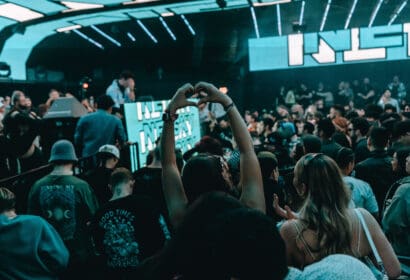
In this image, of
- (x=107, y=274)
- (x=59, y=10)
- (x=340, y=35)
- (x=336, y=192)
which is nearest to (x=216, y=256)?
(x=336, y=192)

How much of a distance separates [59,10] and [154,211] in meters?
7.83

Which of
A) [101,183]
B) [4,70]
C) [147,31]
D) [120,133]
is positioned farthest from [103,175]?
[147,31]

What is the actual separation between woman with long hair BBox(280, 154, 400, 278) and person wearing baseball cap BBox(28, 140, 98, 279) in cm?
219

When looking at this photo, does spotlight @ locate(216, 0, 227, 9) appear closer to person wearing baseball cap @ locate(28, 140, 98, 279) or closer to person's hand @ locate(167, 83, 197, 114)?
person wearing baseball cap @ locate(28, 140, 98, 279)

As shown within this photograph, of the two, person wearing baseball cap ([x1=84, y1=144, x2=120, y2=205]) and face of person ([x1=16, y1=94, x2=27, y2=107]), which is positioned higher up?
face of person ([x1=16, y1=94, x2=27, y2=107])

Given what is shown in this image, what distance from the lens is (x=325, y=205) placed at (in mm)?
2230

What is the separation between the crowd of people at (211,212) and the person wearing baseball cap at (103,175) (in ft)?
0.03

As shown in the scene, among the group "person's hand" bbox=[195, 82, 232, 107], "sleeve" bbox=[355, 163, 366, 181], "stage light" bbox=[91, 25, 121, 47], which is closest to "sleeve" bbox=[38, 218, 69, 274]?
"person's hand" bbox=[195, 82, 232, 107]

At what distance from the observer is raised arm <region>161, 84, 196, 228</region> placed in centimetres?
233

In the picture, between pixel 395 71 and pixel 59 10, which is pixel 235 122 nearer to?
pixel 59 10

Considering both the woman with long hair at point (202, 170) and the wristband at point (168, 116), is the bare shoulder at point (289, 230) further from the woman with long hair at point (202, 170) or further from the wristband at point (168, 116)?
the wristband at point (168, 116)

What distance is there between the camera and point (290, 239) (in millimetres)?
2197

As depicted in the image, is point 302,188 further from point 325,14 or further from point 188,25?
point 325,14

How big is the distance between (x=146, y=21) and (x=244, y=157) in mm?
13007
